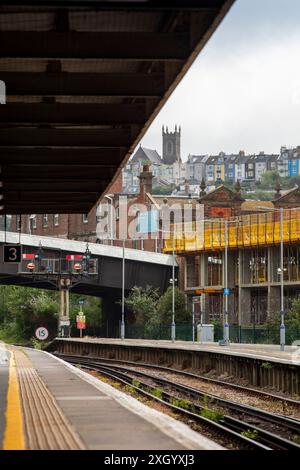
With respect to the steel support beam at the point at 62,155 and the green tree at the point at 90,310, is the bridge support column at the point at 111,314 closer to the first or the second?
the green tree at the point at 90,310

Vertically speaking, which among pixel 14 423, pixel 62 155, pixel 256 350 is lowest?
pixel 14 423

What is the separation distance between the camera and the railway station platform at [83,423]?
12.3 m

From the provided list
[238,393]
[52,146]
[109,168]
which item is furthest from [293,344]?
[52,146]

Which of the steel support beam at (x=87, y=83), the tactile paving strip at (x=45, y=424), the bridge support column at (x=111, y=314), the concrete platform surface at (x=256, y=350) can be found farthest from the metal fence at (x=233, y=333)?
the steel support beam at (x=87, y=83)

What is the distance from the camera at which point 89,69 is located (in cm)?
1859

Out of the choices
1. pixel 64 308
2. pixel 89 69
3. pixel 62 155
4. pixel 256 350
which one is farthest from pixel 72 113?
pixel 64 308

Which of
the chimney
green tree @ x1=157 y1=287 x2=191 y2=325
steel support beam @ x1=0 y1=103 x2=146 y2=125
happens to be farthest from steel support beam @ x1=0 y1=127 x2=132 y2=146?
the chimney

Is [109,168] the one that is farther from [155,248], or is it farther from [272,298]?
[155,248]

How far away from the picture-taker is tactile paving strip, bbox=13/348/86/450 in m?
12.3

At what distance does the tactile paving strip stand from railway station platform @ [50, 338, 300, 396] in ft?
33.5

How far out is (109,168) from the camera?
1053 inches

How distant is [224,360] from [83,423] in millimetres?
25520

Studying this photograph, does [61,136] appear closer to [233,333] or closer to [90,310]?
[233,333]

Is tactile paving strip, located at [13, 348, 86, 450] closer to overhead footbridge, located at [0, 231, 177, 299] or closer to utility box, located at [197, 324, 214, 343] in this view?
utility box, located at [197, 324, 214, 343]
